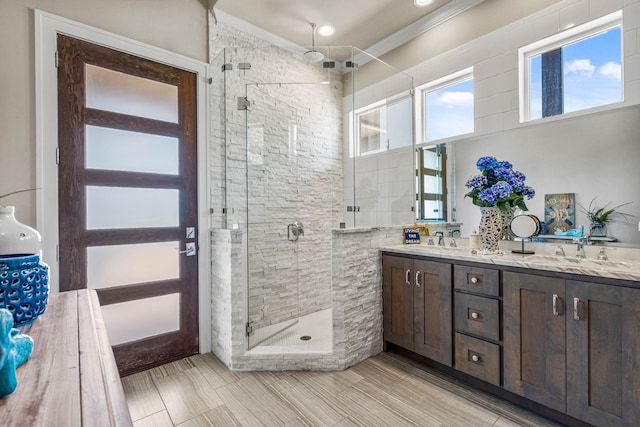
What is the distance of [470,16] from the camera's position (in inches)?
107

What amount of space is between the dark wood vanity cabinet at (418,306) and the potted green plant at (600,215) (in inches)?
36.3

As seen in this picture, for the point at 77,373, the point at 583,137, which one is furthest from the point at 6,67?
the point at 583,137

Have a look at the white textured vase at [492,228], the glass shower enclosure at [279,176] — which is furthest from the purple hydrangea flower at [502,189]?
the glass shower enclosure at [279,176]

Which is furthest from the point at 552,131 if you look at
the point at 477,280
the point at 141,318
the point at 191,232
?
the point at 141,318

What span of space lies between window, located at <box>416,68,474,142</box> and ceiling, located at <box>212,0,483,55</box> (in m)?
0.58

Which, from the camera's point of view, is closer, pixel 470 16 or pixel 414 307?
pixel 414 307

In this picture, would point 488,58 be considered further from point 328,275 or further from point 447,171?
point 328,275

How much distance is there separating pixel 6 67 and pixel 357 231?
2555 mm

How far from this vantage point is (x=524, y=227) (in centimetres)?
225

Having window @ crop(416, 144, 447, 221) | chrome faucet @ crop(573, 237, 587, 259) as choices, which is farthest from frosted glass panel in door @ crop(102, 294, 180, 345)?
chrome faucet @ crop(573, 237, 587, 259)

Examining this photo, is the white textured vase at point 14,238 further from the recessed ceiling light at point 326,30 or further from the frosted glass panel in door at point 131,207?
the recessed ceiling light at point 326,30

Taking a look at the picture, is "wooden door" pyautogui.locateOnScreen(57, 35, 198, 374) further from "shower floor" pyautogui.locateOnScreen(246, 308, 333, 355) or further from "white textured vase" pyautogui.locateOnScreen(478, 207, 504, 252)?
"white textured vase" pyautogui.locateOnScreen(478, 207, 504, 252)

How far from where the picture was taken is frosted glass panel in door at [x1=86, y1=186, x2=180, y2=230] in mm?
2217

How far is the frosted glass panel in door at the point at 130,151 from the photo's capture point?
7.22 feet
